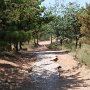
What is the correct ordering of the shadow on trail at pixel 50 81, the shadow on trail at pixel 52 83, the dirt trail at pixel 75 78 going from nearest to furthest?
the shadow on trail at pixel 52 83
the shadow on trail at pixel 50 81
the dirt trail at pixel 75 78

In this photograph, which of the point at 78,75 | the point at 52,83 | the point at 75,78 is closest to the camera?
the point at 52,83

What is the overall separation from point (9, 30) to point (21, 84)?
4677mm

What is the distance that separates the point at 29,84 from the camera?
1468 centimetres

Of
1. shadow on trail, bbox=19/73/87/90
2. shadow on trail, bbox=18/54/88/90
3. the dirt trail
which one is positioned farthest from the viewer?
the dirt trail

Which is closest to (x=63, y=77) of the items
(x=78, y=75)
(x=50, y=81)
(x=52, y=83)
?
(x=78, y=75)

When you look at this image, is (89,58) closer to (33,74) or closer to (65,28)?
(33,74)

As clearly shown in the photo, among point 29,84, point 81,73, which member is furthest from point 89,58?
point 29,84

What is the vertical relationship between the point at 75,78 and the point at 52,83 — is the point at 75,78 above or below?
below

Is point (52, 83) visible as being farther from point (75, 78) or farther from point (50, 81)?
point (75, 78)

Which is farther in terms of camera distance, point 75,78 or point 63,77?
point 63,77

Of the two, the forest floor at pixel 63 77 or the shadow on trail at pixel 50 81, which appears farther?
the forest floor at pixel 63 77

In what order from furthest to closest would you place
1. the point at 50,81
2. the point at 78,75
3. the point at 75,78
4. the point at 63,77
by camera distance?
the point at 78,75 → the point at 63,77 → the point at 75,78 → the point at 50,81

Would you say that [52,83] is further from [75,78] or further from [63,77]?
[63,77]

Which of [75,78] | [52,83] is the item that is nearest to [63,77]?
[75,78]
